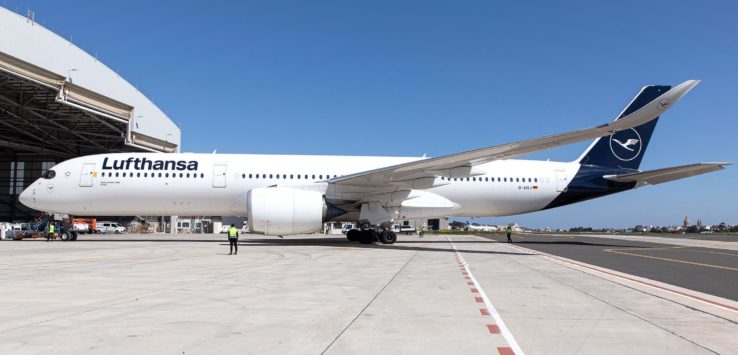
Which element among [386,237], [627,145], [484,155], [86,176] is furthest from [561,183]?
[86,176]

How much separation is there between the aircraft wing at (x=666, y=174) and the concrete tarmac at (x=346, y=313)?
11.3m

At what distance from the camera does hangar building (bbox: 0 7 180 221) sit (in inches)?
1133

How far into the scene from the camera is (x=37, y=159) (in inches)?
1950

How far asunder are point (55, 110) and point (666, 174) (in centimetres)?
3790

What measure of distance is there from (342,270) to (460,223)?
83.0 m

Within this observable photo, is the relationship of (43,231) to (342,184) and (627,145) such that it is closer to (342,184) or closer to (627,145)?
(342,184)

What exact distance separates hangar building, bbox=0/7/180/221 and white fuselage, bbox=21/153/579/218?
10.7 m

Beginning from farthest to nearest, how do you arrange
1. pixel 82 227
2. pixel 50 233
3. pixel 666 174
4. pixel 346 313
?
pixel 82 227
pixel 50 233
pixel 666 174
pixel 346 313

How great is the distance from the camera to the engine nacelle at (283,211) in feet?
62.2

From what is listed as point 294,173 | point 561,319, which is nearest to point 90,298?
point 561,319

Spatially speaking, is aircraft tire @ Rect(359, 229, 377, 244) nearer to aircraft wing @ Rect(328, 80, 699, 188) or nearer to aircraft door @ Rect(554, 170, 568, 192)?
aircraft wing @ Rect(328, 80, 699, 188)

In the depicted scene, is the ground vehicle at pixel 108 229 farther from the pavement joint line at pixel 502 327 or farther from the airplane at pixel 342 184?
the pavement joint line at pixel 502 327

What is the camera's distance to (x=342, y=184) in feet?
65.9

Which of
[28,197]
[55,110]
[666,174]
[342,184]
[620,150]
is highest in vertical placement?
[55,110]
